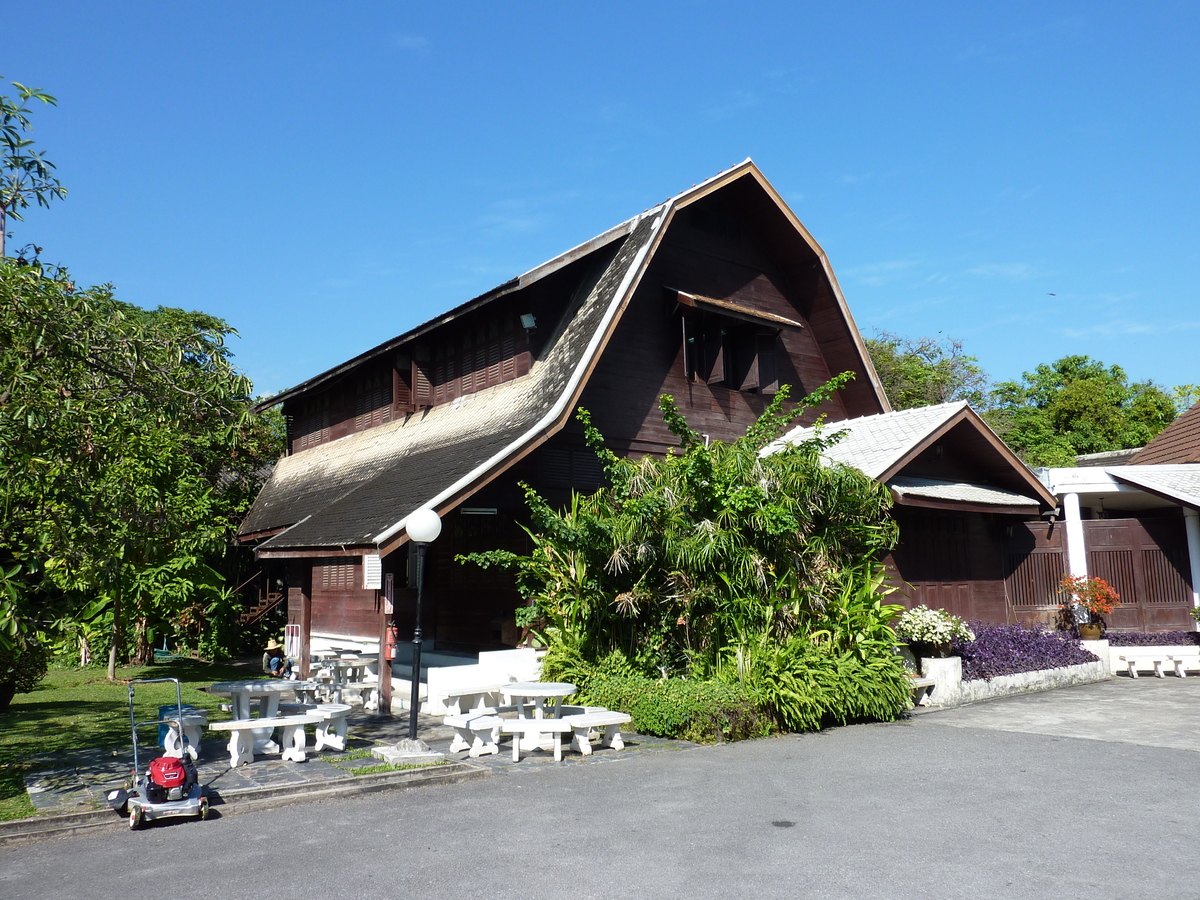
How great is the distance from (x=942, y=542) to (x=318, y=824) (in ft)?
38.9

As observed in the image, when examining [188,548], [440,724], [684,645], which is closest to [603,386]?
[684,645]

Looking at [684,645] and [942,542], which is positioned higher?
[942,542]

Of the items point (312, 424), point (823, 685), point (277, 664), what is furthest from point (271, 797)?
point (312, 424)

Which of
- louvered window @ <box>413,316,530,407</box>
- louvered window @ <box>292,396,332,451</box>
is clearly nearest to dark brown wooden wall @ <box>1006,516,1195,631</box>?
louvered window @ <box>413,316,530,407</box>

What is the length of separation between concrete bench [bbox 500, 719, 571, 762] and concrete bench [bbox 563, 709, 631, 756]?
0.10 metres

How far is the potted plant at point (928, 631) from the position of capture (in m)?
12.9

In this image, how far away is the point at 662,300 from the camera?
16.5m

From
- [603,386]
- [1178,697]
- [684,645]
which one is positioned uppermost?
[603,386]

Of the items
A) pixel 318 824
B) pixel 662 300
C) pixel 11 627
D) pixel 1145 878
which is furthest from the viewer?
pixel 662 300

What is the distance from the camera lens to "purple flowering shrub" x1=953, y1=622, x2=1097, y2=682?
1356 centimetres

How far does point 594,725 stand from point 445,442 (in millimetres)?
7381

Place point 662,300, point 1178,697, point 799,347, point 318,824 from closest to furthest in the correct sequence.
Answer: point 318,824
point 1178,697
point 662,300
point 799,347

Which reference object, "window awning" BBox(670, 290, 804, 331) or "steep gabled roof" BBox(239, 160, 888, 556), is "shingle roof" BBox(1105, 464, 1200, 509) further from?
"window awning" BBox(670, 290, 804, 331)

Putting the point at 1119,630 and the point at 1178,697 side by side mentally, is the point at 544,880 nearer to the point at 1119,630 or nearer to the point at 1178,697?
the point at 1178,697
